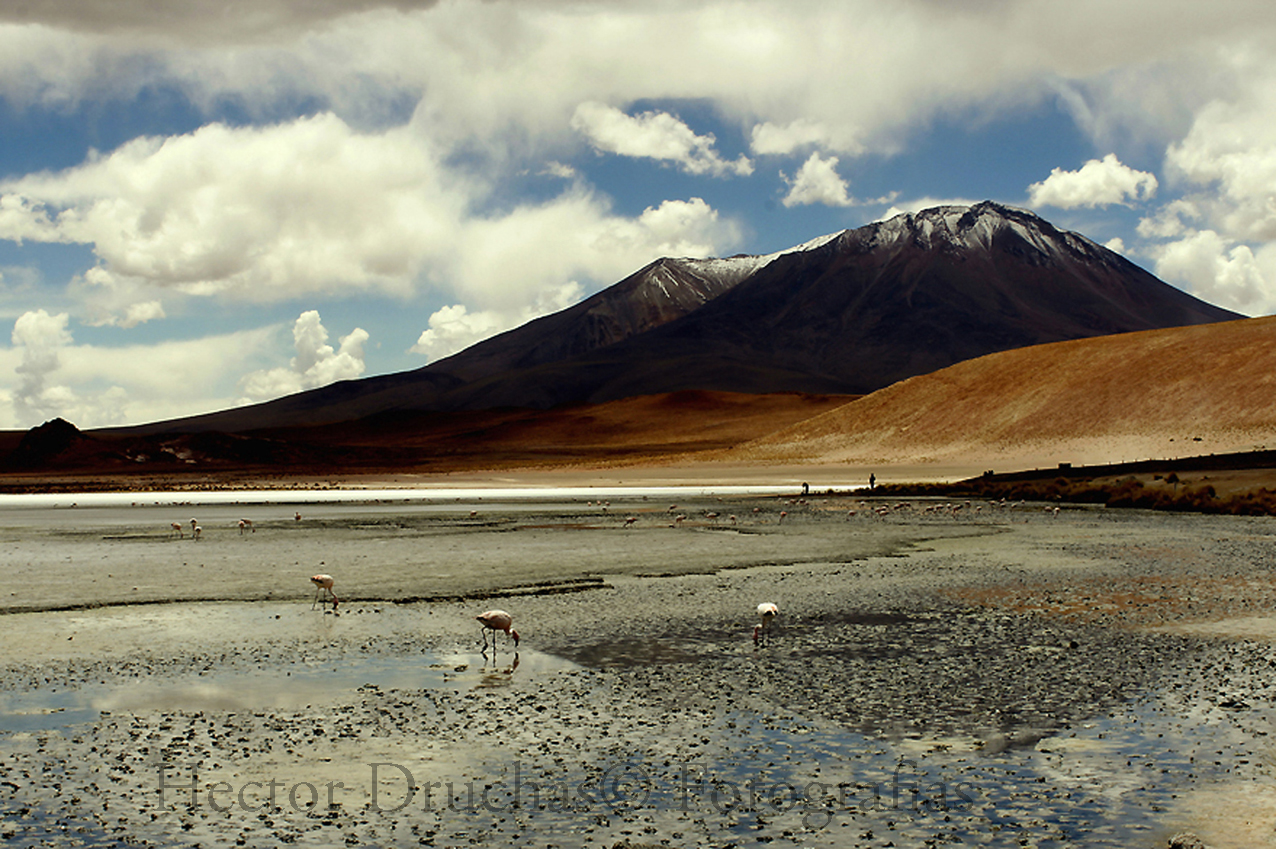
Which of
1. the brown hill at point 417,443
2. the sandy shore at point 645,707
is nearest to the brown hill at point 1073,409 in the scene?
the brown hill at point 417,443

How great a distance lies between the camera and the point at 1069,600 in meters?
14.6

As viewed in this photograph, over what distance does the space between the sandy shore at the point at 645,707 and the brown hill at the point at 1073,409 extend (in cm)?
5641

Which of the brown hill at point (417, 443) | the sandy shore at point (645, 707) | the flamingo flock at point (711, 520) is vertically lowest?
the sandy shore at point (645, 707)

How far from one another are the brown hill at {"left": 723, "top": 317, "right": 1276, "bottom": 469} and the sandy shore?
56.4 metres

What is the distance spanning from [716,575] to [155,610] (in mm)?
8693

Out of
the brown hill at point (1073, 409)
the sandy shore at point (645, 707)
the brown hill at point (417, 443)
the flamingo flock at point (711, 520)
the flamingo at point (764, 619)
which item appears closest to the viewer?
the sandy shore at point (645, 707)

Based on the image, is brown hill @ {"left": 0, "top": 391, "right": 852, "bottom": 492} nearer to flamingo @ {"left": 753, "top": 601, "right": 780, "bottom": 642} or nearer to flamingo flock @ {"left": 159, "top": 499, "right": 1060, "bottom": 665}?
flamingo flock @ {"left": 159, "top": 499, "right": 1060, "bottom": 665}

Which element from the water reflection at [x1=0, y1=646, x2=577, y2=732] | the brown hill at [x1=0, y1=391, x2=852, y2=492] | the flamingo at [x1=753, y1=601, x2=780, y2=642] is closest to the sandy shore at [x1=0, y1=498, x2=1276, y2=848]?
the water reflection at [x1=0, y1=646, x2=577, y2=732]

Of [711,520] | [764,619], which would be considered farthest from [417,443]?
[764,619]

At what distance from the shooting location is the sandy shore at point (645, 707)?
6.31 metres

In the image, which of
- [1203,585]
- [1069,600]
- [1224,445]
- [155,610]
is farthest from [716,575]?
[1224,445]

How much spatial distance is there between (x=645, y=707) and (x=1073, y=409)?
263ft

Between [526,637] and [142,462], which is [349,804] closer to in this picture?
[526,637]

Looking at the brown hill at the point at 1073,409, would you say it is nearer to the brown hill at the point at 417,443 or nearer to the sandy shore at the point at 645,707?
the brown hill at the point at 417,443
